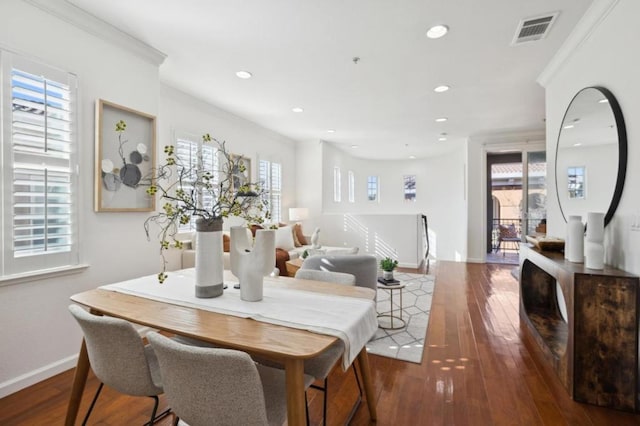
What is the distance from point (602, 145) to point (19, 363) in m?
4.59

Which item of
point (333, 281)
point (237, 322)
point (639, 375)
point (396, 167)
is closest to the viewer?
point (237, 322)

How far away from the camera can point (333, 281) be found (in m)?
2.05

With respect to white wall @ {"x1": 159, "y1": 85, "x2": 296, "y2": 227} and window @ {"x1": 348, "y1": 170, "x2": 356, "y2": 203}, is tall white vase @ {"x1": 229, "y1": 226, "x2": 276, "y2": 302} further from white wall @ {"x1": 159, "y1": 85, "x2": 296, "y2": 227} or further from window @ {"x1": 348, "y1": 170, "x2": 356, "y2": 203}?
window @ {"x1": 348, "y1": 170, "x2": 356, "y2": 203}

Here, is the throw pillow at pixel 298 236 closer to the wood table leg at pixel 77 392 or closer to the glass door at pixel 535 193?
the wood table leg at pixel 77 392

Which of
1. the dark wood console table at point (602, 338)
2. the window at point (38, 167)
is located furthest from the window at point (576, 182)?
the window at point (38, 167)

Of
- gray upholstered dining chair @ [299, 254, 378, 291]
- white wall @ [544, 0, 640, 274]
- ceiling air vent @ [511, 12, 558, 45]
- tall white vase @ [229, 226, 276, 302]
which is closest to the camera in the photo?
tall white vase @ [229, 226, 276, 302]

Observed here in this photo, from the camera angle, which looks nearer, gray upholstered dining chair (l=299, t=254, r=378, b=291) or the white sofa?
gray upholstered dining chair (l=299, t=254, r=378, b=291)

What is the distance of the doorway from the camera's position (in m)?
5.79

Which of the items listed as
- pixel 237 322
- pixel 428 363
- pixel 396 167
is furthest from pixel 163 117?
pixel 396 167

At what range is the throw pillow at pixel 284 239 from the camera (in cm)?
509

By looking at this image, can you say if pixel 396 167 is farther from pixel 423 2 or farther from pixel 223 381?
pixel 223 381

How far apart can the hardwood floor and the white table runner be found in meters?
0.76

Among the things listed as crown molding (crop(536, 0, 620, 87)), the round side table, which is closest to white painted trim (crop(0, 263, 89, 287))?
the round side table

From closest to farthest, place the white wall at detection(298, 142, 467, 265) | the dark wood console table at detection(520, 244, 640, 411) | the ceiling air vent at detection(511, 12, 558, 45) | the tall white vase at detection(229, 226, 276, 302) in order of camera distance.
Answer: the tall white vase at detection(229, 226, 276, 302), the dark wood console table at detection(520, 244, 640, 411), the ceiling air vent at detection(511, 12, 558, 45), the white wall at detection(298, 142, 467, 265)
